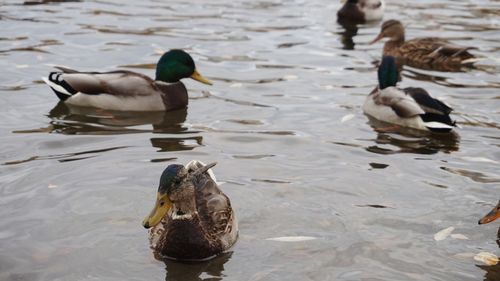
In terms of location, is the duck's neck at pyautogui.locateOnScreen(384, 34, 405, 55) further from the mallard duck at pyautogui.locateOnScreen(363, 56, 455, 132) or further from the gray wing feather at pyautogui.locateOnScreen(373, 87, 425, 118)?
the gray wing feather at pyautogui.locateOnScreen(373, 87, 425, 118)

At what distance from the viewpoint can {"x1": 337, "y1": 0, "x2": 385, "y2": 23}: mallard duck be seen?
18.3 metres

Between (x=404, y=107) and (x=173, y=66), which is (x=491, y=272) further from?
(x=173, y=66)

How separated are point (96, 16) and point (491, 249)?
482 inches

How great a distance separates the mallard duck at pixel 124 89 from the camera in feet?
34.6

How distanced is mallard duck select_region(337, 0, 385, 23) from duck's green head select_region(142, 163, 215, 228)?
504 inches

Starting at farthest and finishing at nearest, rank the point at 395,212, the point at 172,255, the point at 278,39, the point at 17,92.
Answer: the point at 278,39
the point at 17,92
the point at 395,212
the point at 172,255

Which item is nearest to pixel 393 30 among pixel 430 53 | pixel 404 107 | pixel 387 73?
pixel 430 53

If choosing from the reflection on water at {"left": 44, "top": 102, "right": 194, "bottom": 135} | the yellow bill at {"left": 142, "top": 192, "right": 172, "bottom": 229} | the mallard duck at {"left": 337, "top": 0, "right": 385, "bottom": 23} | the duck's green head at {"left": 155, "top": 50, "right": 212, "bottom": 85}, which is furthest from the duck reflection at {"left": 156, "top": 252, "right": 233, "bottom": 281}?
the mallard duck at {"left": 337, "top": 0, "right": 385, "bottom": 23}

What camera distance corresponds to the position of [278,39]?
51.3ft

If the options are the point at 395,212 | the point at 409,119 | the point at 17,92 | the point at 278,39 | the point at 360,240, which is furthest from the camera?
the point at 278,39

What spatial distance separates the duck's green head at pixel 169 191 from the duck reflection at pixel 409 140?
358 cm

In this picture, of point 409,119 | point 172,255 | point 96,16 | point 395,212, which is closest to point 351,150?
point 409,119

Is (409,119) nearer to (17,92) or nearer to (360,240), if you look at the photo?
(360,240)

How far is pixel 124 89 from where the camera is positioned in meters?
10.6
